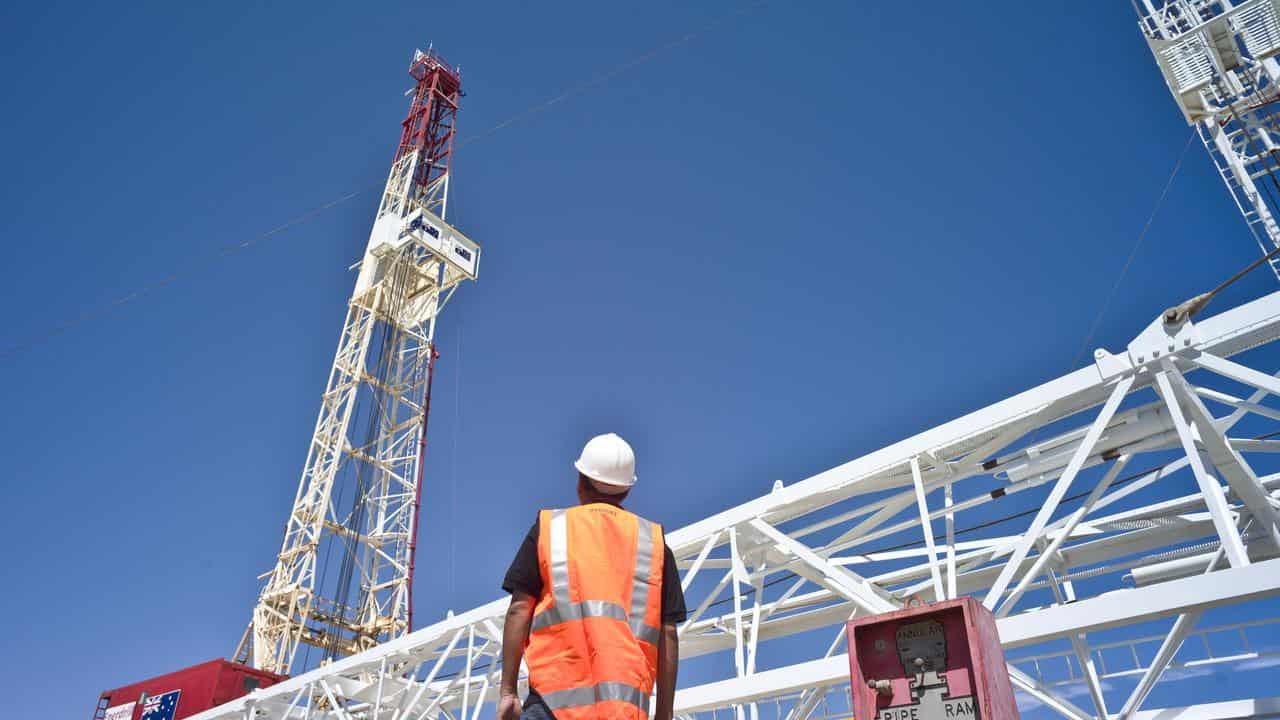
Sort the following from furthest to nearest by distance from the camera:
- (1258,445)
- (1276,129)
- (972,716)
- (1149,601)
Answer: (1276,129)
(1258,445)
(1149,601)
(972,716)

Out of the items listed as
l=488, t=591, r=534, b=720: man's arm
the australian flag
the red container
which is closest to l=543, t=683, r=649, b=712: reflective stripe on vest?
l=488, t=591, r=534, b=720: man's arm

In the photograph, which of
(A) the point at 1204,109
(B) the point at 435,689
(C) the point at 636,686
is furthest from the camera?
(A) the point at 1204,109

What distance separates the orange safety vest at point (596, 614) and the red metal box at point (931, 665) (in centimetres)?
152

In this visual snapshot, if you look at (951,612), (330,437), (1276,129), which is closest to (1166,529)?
(951,612)

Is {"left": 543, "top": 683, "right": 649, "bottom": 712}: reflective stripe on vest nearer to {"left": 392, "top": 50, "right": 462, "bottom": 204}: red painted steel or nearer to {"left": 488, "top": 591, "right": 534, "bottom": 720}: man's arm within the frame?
{"left": 488, "top": 591, "right": 534, "bottom": 720}: man's arm

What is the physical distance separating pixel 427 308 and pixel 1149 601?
29586 mm

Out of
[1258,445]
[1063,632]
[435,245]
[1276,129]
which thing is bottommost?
[1063,632]

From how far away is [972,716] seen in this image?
3812mm

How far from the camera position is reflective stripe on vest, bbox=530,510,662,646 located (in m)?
3.11

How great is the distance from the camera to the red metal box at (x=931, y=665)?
3879mm

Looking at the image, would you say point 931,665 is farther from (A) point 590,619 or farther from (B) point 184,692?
(B) point 184,692

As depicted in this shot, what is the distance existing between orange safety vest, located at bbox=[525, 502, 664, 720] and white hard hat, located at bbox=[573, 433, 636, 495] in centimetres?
18

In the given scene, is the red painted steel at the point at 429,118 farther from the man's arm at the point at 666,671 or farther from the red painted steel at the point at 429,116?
the man's arm at the point at 666,671

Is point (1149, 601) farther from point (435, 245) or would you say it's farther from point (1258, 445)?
point (435, 245)
